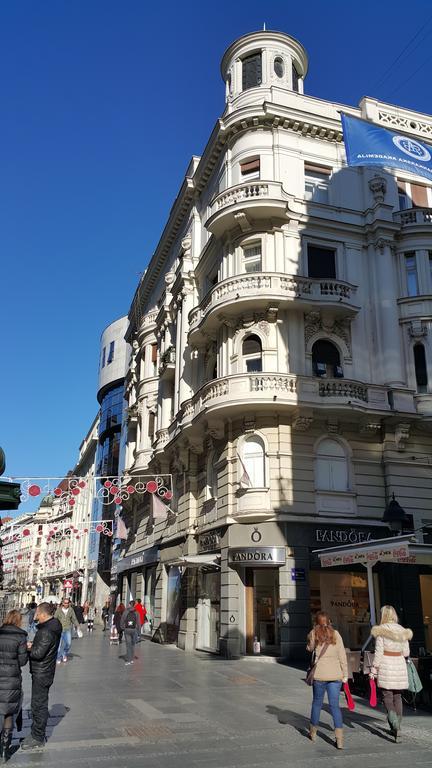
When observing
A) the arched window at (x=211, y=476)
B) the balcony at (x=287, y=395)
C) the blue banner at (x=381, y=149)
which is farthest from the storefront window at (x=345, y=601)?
the blue banner at (x=381, y=149)

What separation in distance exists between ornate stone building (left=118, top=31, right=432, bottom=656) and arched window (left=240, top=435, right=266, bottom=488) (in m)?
0.05

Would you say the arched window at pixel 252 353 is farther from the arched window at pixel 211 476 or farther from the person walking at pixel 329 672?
the person walking at pixel 329 672

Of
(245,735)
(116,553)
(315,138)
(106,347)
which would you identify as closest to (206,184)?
(315,138)

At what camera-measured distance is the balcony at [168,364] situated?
3116cm

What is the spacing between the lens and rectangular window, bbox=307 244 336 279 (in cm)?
2503

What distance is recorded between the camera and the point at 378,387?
2316 cm

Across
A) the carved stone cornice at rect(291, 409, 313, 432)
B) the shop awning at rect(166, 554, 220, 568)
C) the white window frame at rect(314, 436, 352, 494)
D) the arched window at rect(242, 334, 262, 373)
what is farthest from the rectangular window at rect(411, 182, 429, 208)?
the shop awning at rect(166, 554, 220, 568)

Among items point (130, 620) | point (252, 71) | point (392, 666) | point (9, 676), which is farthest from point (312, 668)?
point (252, 71)

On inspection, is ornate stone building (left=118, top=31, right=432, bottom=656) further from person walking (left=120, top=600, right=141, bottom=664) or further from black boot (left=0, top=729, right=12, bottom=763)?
black boot (left=0, top=729, right=12, bottom=763)

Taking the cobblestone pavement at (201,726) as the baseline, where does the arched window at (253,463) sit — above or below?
above

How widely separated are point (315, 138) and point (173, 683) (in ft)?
71.4

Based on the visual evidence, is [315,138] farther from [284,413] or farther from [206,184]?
[284,413]

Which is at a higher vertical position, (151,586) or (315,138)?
(315,138)

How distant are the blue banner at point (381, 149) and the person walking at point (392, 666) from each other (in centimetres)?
1333
